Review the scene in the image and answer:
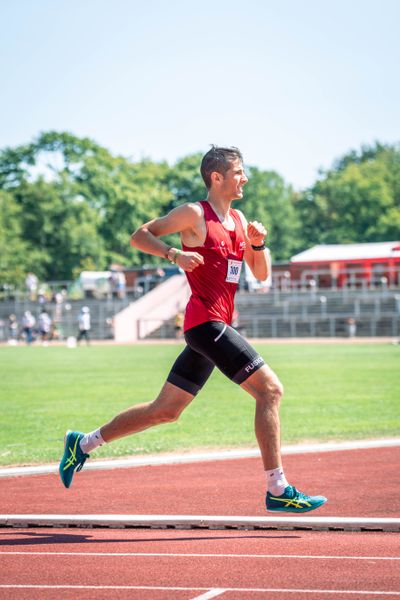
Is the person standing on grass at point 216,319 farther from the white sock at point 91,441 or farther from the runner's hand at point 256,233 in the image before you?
the white sock at point 91,441

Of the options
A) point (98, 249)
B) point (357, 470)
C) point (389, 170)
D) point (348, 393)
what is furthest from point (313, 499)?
point (389, 170)

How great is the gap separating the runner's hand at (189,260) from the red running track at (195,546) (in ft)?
5.52

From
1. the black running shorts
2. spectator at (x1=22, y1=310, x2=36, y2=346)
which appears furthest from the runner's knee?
spectator at (x1=22, y1=310, x2=36, y2=346)

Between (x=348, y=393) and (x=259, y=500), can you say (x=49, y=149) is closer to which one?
(x=348, y=393)

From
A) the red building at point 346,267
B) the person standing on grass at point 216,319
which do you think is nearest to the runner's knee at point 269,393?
the person standing on grass at point 216,319

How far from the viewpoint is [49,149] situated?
91.2 m

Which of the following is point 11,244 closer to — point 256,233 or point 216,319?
point 256,233

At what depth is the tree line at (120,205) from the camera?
84.3 metres

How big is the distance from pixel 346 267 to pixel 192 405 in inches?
1931

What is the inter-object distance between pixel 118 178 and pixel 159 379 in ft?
230

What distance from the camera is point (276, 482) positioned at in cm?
715

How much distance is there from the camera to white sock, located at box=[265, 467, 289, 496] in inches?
282

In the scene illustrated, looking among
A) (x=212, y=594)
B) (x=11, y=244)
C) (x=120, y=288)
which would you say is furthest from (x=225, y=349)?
(x=11, y=244)

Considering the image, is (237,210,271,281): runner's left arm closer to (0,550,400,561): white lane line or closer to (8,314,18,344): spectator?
(0,550,400,561): white lane line
